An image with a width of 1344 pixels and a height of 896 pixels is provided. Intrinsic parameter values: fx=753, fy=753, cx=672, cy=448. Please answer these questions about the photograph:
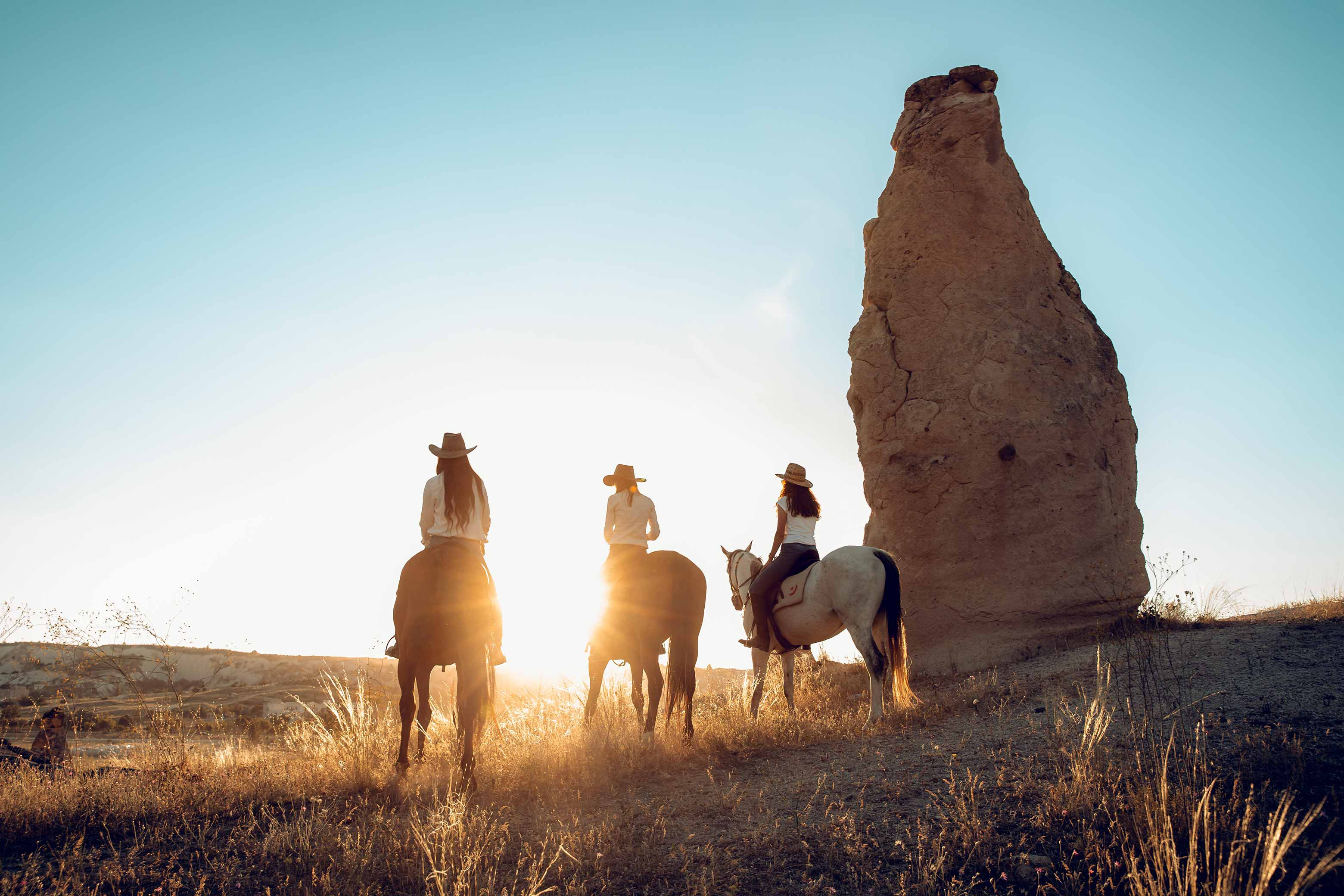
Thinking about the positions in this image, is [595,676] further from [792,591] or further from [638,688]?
[792,591]

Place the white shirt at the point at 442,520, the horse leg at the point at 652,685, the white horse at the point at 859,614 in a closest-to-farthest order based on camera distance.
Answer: the white shirt at the point at 442,520 < the horse leg at the point at 652,685 < the white horse at the point at 859,614

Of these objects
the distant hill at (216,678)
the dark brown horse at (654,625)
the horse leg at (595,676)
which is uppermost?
the dark brown horse at (654,625)

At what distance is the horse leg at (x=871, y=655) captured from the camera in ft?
25.0

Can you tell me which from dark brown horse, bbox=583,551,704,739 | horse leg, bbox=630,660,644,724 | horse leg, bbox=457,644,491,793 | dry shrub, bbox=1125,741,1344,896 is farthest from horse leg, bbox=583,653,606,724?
dry shrub, bbox=1125,741,1344,896

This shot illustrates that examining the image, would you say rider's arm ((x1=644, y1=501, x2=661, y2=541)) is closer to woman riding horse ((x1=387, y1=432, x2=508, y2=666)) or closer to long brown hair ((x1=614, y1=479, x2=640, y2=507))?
long brown hair ((x1=614, y1=479, x2=640, y2=507))

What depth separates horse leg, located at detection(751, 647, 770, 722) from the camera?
8.30 meters

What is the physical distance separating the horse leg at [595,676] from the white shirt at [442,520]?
7.80 ft

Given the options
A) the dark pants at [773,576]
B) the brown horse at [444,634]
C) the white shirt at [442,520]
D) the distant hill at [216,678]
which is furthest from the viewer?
the distant hill at [216,678]

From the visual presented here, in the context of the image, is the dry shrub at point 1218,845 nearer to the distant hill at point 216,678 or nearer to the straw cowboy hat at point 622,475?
the straw cowboy hat at point 622,475

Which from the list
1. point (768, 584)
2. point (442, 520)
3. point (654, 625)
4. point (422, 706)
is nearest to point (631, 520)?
point (654, 625)

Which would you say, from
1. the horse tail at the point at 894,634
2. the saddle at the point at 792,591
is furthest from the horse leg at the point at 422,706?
the horse tail at the point at 894,634

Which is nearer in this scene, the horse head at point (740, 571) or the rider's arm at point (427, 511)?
the rider's arm at point (427, 511)

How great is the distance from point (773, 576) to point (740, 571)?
1.13m

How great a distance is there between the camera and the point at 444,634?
232 inches
